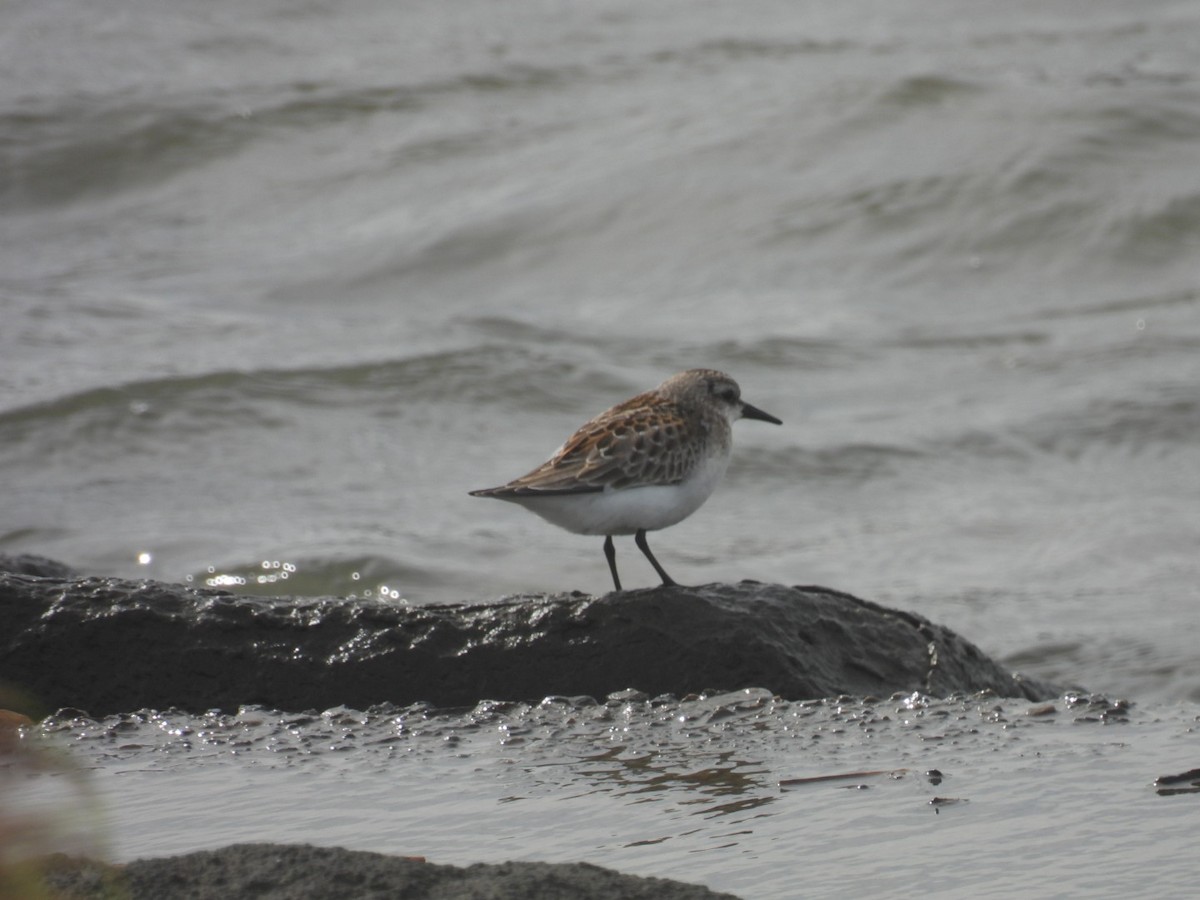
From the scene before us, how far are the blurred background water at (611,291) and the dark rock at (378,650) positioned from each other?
10.4 ft

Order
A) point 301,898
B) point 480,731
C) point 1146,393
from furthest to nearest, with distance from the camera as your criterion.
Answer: point 1146,393
point 480,731
point 301,898

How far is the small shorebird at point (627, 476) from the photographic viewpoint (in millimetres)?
5629

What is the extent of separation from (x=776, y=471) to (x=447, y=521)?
101 inches

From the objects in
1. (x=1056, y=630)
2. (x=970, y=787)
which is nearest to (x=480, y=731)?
(x=970, y=787)

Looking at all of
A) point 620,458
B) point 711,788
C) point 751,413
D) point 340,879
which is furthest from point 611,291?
point 340,879

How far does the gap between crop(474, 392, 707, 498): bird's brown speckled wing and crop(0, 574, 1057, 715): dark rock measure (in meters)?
0.38

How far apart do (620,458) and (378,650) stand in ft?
3.36

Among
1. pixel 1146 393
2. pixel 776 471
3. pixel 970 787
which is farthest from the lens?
pixel 1146 393

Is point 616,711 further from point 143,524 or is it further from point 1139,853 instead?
point 143,524

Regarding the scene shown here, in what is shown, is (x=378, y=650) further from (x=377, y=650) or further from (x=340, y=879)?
(x=340, y=879)

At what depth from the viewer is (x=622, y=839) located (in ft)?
14.0

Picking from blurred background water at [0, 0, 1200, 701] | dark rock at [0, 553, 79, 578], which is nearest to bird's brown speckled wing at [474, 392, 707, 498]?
dark rock at [0, 553, 79, 578]

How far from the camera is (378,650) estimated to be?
5.41 meters

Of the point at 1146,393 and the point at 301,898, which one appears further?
the point at 1146,393
